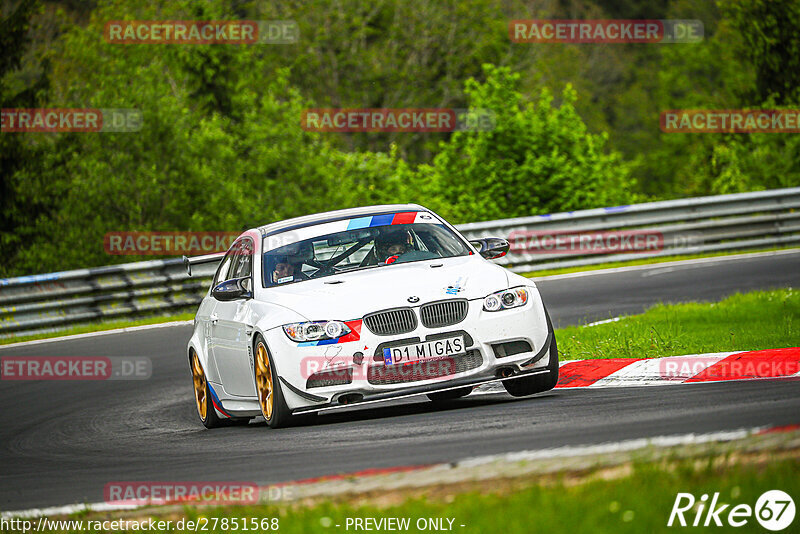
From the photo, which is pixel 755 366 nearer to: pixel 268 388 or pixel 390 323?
pixel 390 323

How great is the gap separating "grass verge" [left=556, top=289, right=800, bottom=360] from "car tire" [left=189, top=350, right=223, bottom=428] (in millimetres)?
3111

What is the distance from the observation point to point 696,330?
1127 centimetres

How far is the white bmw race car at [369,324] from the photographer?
316 inches

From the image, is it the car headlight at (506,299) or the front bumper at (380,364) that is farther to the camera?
the car headlight at (506,299)

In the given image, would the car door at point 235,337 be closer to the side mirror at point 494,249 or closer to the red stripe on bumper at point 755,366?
the side mirror at point 494,249

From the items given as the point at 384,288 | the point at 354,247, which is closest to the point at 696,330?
the point at 354,247

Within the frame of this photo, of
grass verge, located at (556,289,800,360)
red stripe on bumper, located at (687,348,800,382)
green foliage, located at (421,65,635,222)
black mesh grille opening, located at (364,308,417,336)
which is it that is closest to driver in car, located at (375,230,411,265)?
black mesh grille opening, located at (364,308,417,336)

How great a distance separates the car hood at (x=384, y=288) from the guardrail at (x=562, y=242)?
10435 mm

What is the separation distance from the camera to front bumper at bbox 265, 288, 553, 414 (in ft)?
26.2

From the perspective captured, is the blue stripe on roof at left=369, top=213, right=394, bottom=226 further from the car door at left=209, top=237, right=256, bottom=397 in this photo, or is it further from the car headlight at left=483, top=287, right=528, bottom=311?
the car headlight at left=483, top=287, right=528, bottom=311

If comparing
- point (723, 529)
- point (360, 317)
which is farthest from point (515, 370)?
point (723, 529)

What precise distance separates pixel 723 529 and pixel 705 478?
52 cm

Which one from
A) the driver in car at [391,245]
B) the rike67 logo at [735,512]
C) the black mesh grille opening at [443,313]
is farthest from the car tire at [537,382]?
the rike67 logo at [735,512]

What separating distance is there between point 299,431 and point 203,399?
2139 mm
